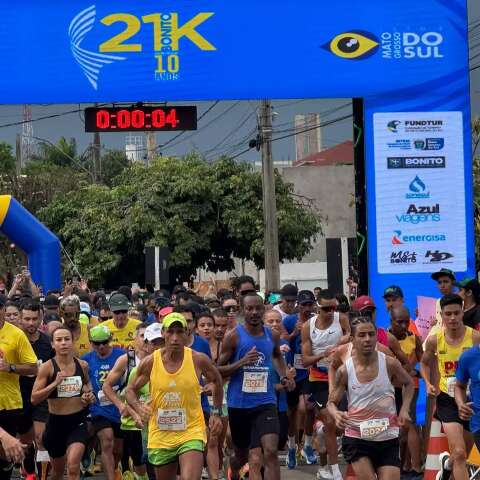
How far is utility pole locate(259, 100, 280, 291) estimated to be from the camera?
30.5 m

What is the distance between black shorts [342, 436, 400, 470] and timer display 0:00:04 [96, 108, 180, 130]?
8.08 meters

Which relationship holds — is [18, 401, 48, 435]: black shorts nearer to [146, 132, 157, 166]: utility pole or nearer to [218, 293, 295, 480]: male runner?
[218, 293, 295, 480]: male runner

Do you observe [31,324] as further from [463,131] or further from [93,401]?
[463,131]

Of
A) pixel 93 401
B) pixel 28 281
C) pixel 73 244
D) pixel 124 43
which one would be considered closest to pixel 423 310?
pixel 93 401

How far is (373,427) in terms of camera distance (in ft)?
29.3

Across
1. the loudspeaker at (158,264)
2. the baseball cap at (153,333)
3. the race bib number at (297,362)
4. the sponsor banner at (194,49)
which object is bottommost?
the race bib number at (297,362)

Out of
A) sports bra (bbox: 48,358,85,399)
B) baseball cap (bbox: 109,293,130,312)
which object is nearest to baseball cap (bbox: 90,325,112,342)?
sports bra (bbox: 48,358,85,399)

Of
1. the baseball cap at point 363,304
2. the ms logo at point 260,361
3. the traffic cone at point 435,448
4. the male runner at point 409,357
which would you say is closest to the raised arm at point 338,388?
the ms logo at point 260,361

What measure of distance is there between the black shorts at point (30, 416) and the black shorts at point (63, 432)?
650 mm

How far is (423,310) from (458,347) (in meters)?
2.99

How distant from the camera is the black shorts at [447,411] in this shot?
10.4m

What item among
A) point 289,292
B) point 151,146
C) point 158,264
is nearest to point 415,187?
point 289,292

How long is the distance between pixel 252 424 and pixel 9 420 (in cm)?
224

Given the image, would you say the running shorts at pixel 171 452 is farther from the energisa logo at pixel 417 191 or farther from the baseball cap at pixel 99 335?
the energisa logo at pixel 417 191
